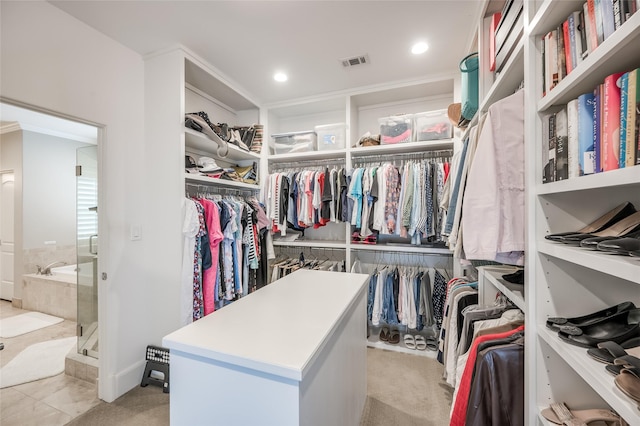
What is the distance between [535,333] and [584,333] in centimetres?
15

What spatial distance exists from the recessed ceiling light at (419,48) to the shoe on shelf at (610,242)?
188 cm

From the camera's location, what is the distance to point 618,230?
713 millimetres

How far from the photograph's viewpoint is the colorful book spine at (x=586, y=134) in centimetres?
73

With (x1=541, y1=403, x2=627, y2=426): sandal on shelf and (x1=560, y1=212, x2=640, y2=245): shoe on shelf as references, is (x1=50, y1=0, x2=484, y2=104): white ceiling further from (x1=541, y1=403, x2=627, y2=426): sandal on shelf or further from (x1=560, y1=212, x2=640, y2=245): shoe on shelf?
(x1=541, y1=403, x2=627, y2=426): sandal on shelf

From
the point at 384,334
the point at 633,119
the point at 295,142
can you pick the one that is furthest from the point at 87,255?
the point at 633,119

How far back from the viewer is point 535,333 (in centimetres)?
90

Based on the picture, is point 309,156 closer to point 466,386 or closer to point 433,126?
point 433,126

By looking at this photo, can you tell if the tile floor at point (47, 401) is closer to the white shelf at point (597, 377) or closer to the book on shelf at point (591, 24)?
the white shelf at point (597, 377)

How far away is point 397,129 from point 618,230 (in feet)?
6.66

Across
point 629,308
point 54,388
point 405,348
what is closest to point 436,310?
point 405,348

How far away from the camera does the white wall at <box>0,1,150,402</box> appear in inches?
57.6

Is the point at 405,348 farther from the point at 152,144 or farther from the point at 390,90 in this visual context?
the point at 152,144

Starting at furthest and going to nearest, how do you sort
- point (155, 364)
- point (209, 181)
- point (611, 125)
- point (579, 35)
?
point (209, 181) < point (155, 364) < point (579, 35) < point (611, 125)

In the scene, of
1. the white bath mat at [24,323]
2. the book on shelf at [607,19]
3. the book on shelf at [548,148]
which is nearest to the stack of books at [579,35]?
the book on shelf at [607,19]
